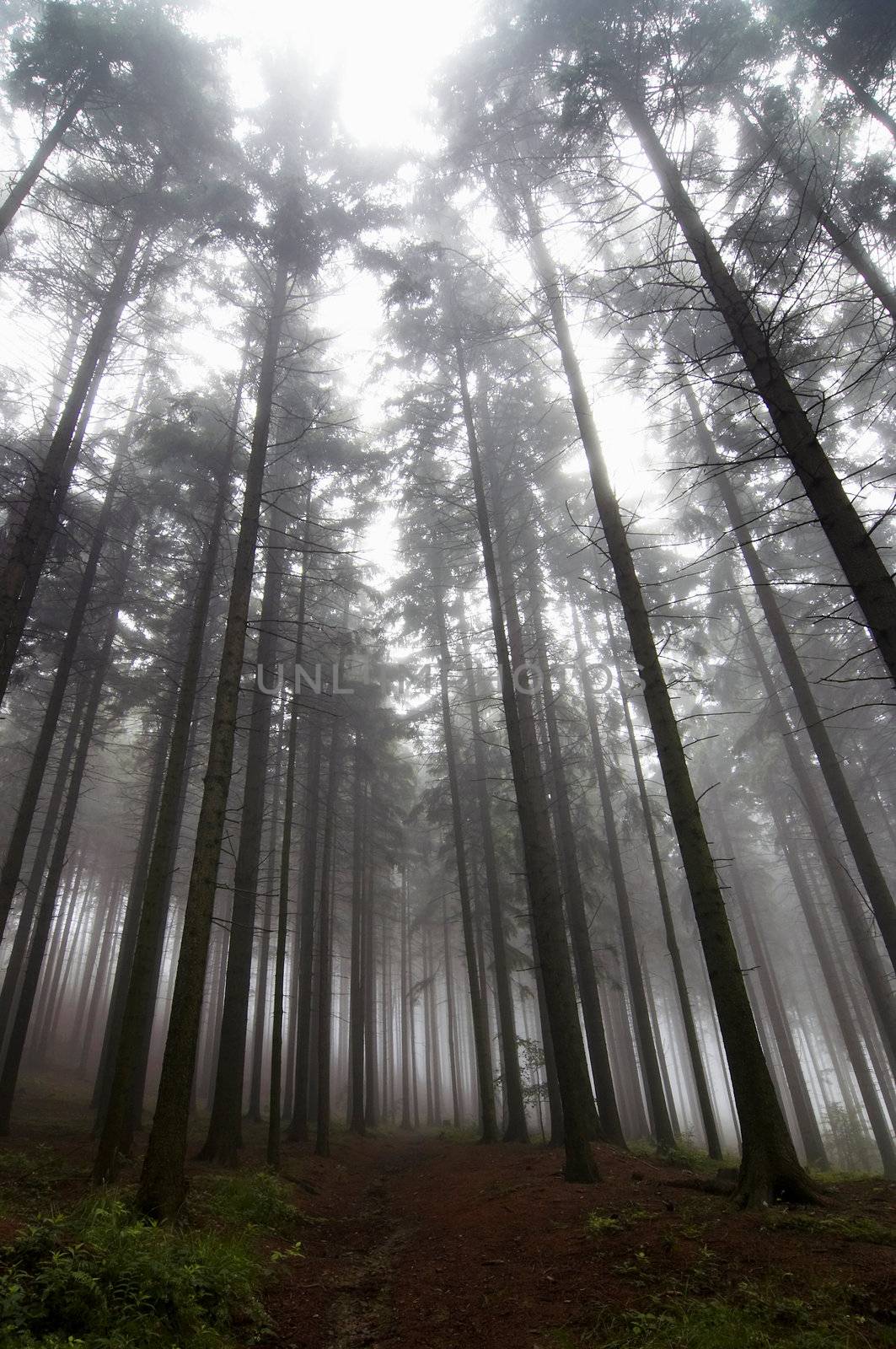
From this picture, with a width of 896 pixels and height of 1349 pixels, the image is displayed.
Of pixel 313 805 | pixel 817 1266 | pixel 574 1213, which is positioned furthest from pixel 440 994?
pixel 817 1266

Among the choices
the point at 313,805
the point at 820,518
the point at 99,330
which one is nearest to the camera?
the point at 820,518

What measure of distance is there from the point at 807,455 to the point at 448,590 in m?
13.4

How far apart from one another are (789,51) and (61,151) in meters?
Result: 13.7

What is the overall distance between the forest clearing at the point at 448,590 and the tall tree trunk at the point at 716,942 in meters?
0.05

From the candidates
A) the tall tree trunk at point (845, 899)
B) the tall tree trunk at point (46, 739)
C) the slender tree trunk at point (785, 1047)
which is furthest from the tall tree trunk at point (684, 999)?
the tall tree trunk at point (46, 739)

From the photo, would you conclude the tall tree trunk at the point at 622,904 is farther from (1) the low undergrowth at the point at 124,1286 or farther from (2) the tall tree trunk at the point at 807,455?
(1) the low undergrowth at the point at 124,1286

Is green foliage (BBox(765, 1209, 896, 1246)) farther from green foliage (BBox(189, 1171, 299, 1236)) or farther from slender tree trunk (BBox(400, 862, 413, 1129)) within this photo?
slender tree trunk (BBox(400, 862, 413, 1129))

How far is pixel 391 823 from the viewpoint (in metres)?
21.8

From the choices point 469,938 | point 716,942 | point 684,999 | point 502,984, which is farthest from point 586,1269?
point 502,984

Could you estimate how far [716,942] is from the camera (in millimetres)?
6512

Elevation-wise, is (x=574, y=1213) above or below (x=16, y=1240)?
below

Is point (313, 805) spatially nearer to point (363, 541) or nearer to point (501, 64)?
point (363, 541)

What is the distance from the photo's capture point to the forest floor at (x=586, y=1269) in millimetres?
3740

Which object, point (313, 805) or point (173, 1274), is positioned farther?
point (313, 805)
